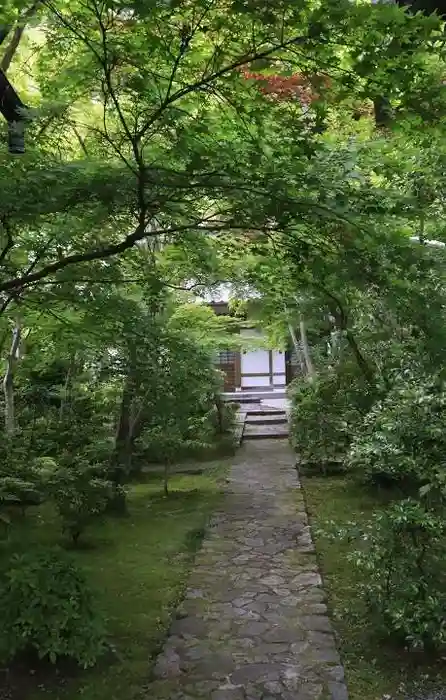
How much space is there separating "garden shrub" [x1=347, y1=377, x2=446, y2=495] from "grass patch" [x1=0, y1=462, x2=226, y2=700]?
2.27 m

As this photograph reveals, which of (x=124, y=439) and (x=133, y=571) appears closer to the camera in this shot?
(x=133, y=571)

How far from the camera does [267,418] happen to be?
17.9 m

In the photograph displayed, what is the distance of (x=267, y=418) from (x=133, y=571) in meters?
11.7

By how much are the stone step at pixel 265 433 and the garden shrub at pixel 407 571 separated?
11.1 m

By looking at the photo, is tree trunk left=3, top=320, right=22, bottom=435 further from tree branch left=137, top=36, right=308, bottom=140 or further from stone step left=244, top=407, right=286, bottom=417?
stone step left=244, top=407, right=286, bottom=417

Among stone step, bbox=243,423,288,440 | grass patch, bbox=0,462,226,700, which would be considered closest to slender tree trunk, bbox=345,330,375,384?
grass patch, bbox=0,462,226,700

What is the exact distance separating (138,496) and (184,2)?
889 centimetres

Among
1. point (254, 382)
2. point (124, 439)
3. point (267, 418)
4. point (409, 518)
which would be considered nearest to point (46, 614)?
point (409, 518)

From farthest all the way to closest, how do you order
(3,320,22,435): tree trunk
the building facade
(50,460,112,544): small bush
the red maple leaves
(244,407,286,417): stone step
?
1. the building facade
2. (244,407,286,417): stone step
3. (3,320,22,435): tree trunk
4. (50,460,112,544): small bush
5. the red maple leaves

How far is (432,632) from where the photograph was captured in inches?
158

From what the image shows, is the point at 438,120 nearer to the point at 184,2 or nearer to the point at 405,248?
the point at 405,248

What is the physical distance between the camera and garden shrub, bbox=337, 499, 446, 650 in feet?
13.2

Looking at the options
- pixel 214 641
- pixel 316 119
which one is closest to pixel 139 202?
pixel 316 119

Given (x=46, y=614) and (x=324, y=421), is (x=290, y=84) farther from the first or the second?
(x=324, y=421)
